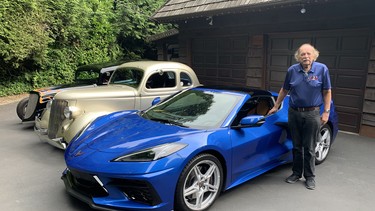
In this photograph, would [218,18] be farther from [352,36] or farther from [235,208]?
[235,208]

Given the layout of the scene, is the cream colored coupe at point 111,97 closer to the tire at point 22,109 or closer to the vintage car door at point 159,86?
the vintage car door at point 159,86

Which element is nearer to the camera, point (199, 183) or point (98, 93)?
point (199, 183)

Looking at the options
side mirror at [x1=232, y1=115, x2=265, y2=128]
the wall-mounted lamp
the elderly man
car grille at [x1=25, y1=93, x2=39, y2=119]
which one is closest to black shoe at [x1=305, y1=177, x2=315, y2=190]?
the elderly man

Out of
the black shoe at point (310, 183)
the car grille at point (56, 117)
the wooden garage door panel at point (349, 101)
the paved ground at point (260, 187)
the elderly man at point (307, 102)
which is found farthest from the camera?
the wooden garage door panel at point (349, 101)

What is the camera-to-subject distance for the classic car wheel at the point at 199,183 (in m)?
3.02

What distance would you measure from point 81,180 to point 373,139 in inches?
223

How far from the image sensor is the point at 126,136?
132 inches

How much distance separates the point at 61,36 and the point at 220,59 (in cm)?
688

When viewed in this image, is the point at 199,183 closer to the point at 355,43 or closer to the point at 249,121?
the point at 249,121

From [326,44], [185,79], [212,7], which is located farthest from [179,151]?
[212,7]

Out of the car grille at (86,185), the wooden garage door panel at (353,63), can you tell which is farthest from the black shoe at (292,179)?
the wooden garage door panel at (353,63)

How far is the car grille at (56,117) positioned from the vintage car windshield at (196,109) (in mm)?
1898

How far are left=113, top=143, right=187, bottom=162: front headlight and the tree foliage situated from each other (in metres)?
8.82

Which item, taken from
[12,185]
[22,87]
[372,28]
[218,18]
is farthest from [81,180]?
[22,87]
